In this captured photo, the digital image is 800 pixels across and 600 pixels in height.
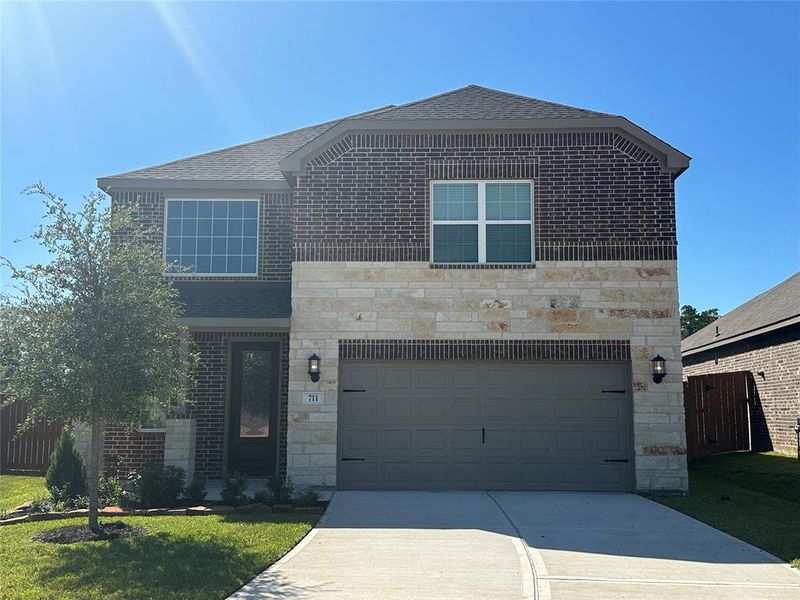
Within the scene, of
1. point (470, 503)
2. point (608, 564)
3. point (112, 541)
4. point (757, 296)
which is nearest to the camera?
point (608, 564)

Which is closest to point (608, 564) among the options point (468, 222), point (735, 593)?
Result: point (735, 593)

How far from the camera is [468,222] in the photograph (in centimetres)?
1255

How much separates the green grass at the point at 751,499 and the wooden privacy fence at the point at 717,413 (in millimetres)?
412

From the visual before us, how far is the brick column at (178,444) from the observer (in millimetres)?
11930

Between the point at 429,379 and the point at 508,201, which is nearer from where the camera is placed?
the point at 429,379

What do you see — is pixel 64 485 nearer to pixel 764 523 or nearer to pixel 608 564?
pixel 608 564

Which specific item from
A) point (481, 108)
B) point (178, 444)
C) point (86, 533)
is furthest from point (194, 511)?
point (481, 108)

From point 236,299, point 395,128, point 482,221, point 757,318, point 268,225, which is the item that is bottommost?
point 236,299

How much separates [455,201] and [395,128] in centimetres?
166

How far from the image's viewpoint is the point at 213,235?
14.0 m

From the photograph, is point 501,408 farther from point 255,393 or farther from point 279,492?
point 255,393

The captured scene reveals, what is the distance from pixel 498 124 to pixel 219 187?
5.39m

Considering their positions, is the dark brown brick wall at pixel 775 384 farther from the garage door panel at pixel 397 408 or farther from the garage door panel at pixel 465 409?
the garage door panel at pixel 397 408

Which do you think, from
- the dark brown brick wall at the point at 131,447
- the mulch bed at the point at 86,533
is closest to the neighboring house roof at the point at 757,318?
the dark brown brick wall at the point at 131,447
